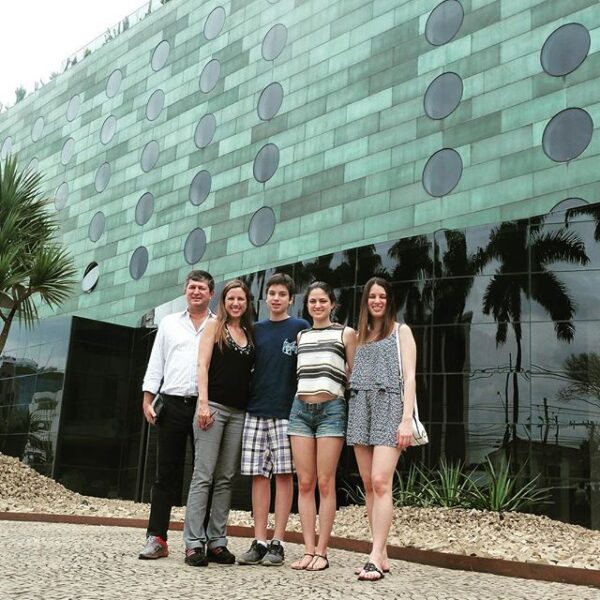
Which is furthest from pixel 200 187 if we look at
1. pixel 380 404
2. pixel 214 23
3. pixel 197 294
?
pixel 380 404

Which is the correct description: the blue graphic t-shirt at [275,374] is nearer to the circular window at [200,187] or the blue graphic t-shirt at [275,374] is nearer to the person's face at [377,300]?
the person's face at [377,300]

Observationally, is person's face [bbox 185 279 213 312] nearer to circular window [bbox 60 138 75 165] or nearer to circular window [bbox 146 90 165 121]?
circular window [bbox 146 90 165 121]

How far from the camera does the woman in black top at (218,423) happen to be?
5.31 metres

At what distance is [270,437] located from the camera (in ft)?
17.8

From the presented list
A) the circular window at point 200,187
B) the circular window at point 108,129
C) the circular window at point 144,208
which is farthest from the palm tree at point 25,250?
the circular window at point 108,129

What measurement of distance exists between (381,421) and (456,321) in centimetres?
658

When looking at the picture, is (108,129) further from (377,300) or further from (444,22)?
(377,300)

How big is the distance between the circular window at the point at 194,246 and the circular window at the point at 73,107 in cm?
1096

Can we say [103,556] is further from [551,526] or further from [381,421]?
[551,526]

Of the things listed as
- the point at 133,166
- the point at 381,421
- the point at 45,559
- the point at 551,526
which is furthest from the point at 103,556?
the point at 133,166

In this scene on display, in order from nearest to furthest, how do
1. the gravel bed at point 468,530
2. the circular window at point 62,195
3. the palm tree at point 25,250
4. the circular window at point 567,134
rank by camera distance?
the gravel bed at point 468,530 → the palm tree at point 25,250 → the circular window at point 567,134 → the circular window at point 62,195

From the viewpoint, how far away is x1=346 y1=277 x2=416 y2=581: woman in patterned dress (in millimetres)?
4984

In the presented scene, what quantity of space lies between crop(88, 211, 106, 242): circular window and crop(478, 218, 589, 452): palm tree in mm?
17930

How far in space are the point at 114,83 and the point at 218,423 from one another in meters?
25.3
